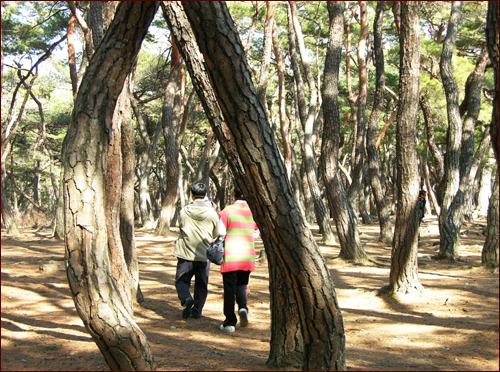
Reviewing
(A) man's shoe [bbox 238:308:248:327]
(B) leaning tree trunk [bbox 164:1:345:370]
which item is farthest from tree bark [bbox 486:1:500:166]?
(A) man's shoe [bbox 238:308:248:327]

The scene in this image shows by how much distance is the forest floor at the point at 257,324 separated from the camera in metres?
4.30

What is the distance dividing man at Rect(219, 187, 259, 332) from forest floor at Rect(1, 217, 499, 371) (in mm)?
286

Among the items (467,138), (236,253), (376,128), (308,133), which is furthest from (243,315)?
(376,128)

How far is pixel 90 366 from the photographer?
4.09m

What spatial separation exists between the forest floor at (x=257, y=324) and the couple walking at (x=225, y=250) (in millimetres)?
271

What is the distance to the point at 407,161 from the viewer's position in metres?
6.81

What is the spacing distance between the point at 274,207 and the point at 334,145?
7.20 metres

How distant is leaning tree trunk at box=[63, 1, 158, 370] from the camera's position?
3191mm

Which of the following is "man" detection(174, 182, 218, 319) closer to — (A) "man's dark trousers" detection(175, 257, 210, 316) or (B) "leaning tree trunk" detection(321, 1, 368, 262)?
(A) "man's dark trousers" detection(175, 257, 210, 316)

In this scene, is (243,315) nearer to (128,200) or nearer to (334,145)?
(128,200)

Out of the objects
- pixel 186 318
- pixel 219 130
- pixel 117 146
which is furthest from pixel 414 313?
pixel 117 146

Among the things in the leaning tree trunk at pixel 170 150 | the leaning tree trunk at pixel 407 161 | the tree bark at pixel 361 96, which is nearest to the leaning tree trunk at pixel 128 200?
the leaning tree trunk at pixel 407 161

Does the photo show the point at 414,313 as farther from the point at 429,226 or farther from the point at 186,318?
the point at 429,226

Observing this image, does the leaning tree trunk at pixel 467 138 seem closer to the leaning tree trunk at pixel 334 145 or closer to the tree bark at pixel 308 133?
the leaning tree trunk at pixel 334 145
